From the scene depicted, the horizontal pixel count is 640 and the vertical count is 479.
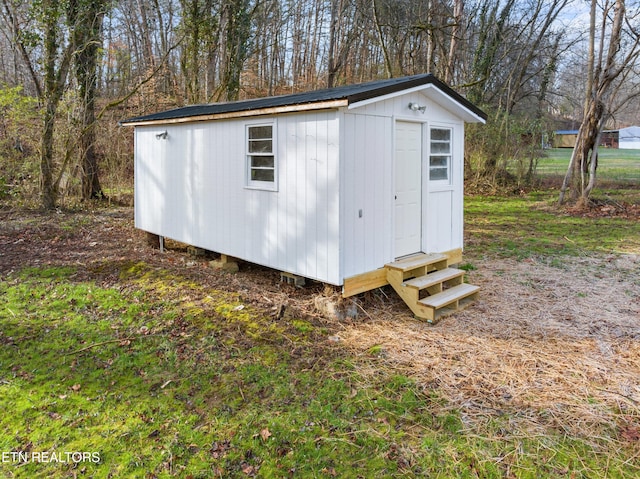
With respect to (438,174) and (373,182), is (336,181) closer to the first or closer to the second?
(373,182)

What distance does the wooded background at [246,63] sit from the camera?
36.8 ft

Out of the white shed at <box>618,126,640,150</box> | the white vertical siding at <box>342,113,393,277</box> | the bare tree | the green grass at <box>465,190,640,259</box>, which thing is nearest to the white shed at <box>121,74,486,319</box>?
the white vertical siding at <box>342,113,393,277</box>

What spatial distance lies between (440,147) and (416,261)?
5.35 ft

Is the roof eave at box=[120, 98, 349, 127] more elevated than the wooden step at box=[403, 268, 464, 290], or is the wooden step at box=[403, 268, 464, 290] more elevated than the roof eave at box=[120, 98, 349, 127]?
the roof eave at box=[120, 98, 349, 127]

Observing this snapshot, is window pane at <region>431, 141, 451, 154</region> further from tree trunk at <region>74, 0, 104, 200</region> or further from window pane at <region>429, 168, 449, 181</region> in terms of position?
tree trunk at <region>74, 0, 104, 200</region>

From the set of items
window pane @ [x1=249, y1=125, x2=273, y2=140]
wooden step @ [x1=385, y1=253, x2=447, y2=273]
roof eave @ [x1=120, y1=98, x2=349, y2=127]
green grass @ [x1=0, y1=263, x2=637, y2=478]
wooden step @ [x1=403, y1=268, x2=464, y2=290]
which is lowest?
green grass @ [x1=0, y1=263, x2=637, y2=478]

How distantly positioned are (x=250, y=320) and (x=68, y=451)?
2219mm

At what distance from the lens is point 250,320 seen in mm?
5016

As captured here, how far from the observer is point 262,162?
19.6 feet

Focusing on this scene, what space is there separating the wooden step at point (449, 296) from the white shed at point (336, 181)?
0.07 meters

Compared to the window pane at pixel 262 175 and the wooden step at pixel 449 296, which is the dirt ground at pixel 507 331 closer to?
the wooden step at pixel 449 296

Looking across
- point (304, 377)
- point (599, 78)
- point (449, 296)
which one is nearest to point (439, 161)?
point (449, 296)

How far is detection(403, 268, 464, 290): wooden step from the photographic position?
537 centimetres

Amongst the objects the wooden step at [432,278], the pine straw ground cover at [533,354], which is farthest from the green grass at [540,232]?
the wooden step at [432,278]
